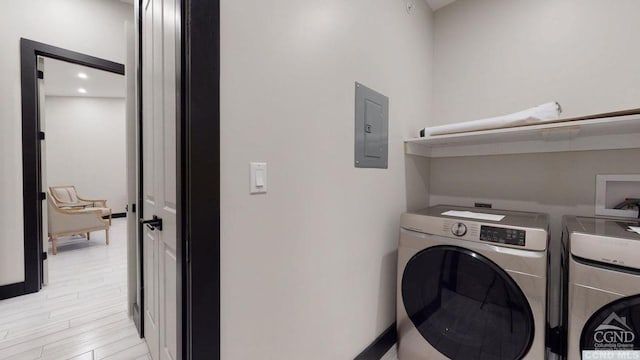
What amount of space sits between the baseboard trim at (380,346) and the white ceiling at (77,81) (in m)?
5.02

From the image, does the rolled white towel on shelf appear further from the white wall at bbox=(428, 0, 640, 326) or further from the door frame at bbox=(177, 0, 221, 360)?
the door frame at bbox=(177, 0, 221, 360)

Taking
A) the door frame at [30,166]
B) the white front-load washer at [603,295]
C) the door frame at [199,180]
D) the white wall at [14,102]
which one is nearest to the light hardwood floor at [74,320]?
the door frame at [30,166]

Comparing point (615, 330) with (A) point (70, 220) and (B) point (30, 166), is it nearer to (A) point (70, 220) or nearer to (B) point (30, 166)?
(B) point (30, 166)

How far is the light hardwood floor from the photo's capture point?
160 centimetres

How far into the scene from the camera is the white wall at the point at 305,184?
35.2 inches

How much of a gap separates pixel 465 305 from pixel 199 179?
1.28 m

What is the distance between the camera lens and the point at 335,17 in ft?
4.07

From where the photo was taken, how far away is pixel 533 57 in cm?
A: 173

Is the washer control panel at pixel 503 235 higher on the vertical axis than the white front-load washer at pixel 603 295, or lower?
higher

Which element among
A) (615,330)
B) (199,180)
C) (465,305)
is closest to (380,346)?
(465,305)

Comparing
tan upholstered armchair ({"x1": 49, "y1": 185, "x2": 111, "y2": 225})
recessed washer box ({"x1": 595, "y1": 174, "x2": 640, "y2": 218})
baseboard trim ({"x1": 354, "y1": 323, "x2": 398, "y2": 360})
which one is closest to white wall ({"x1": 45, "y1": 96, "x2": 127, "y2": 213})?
tan upholstered armchair ({"x1": 49, "y1": 185, "x2": 111, "y2": 225})

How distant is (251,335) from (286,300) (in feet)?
0.58

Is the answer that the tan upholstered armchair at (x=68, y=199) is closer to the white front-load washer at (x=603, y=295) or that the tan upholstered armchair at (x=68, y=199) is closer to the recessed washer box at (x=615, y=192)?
the white front-load washer at (x=603, y=295)

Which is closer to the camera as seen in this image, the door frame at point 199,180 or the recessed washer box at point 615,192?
the door frame at point 199,180
